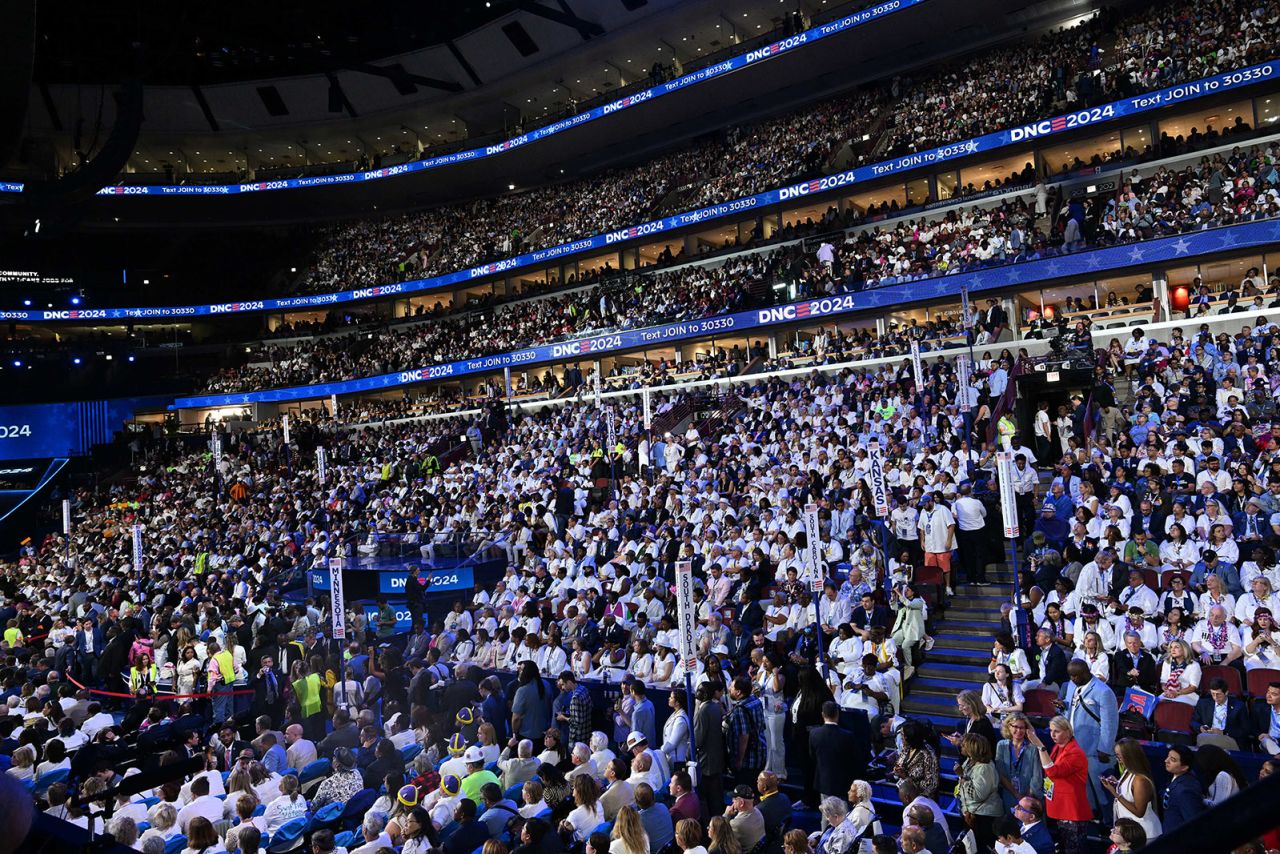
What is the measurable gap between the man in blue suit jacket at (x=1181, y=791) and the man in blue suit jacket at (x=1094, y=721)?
3.85 ft

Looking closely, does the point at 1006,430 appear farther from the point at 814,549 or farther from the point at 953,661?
the point at 814,549

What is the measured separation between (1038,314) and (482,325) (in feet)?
88.8

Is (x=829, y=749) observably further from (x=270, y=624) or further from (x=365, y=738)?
(x=270, y=624)

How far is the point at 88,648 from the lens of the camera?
715 inches

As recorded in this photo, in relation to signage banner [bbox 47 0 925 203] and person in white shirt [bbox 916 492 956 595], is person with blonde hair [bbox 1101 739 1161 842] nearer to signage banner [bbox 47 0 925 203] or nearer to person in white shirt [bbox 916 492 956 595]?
person in white shirt [bbox 916 492 956 595]

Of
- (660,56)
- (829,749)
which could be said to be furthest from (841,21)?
(829,749)

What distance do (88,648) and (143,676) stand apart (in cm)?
249

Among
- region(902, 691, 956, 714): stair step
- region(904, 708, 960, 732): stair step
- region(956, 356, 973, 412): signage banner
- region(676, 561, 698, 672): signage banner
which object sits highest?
region(956, 356, 973, 412): signage banner

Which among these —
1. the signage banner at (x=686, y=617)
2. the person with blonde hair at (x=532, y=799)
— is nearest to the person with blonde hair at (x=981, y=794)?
the signage banner at (x=686, y=617)

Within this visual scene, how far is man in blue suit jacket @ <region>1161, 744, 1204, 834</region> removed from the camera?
672 centimetres

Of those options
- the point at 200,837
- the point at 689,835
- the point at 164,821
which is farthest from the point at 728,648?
the point at 164,821

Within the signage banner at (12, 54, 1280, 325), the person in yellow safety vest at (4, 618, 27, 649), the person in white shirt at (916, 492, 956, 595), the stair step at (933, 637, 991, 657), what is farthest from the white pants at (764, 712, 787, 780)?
the signage banner at (12, 54, 1280, 325)

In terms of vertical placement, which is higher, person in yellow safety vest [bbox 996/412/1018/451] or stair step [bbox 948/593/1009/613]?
person in yellow safety vest [bbox 996/412/1018/451]

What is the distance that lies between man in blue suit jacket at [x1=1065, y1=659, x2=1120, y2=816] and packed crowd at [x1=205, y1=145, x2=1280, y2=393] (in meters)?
21.2
